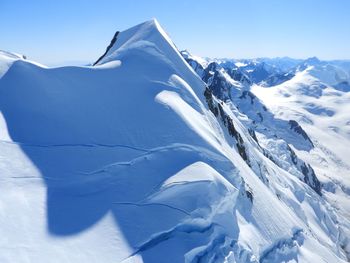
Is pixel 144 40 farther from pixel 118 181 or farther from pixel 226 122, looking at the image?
pixel 118 181

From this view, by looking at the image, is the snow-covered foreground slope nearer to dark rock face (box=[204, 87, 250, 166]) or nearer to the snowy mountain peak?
the snowy mountain peak

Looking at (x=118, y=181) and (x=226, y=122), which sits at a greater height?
Result: (x=118, y=181)

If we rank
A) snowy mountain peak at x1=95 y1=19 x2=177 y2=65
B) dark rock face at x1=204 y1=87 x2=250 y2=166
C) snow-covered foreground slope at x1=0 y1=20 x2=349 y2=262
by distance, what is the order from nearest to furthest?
snow-covered foreground slope at x1=0 y1=20 x2=349 y2=262
snowy mountain peak at x1=95 y1=19 x2=177 y2=65
dark rock face at x1=204 y1=87 x2=250 y2=166

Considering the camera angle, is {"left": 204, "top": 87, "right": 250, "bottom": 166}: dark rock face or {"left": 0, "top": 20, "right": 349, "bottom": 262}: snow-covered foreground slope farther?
{"left": 204, "top": 87, "right": 250, "bottom": 166}: dark rock face

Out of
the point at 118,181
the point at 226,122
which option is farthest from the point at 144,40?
the point at 118,181

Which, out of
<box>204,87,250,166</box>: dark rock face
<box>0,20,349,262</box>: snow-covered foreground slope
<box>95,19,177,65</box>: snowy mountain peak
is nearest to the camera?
<box>0,20,349,262</box>: snow-covered foreground slope

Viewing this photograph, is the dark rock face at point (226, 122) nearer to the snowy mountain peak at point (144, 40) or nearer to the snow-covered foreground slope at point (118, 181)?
the snowy mountain peak at point (144, 40)

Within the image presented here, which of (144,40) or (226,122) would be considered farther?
(226,122)

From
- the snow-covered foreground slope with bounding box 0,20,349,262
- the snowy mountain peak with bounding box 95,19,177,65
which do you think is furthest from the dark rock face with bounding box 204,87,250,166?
the snow-covered foreground slope with bounding box 0,20,349,262
